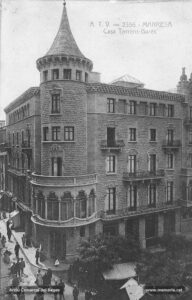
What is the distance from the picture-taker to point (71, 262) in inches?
909

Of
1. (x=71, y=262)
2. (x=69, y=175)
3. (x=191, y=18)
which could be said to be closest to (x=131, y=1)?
(x=191, y=18)

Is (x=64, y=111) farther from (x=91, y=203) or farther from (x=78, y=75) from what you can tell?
(x=91, y=203)

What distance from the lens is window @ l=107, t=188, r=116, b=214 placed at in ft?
83.8

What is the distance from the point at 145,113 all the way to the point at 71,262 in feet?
47.3

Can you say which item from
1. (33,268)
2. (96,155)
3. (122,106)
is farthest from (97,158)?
(33,268)

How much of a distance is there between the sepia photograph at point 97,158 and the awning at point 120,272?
0.07 metres

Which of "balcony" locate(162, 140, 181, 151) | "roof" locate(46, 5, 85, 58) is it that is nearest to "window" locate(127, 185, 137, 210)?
"balcony" locate(162, 140, 181, 151)

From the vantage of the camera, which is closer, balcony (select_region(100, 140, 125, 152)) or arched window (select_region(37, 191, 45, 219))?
arched window (select_region(37, 191, 45, 219))

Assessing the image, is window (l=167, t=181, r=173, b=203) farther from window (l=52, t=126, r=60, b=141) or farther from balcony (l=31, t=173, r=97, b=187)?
window (l=52, t=126, r=60, b=141)

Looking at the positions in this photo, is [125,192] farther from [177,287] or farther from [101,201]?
[177,287]

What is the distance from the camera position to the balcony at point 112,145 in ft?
81.4

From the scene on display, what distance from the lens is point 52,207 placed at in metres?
23.5

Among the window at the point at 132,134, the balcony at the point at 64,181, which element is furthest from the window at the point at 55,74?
the window at the point at 132,134

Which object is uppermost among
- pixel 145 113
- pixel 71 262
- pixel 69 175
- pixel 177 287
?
pixel 145 113
